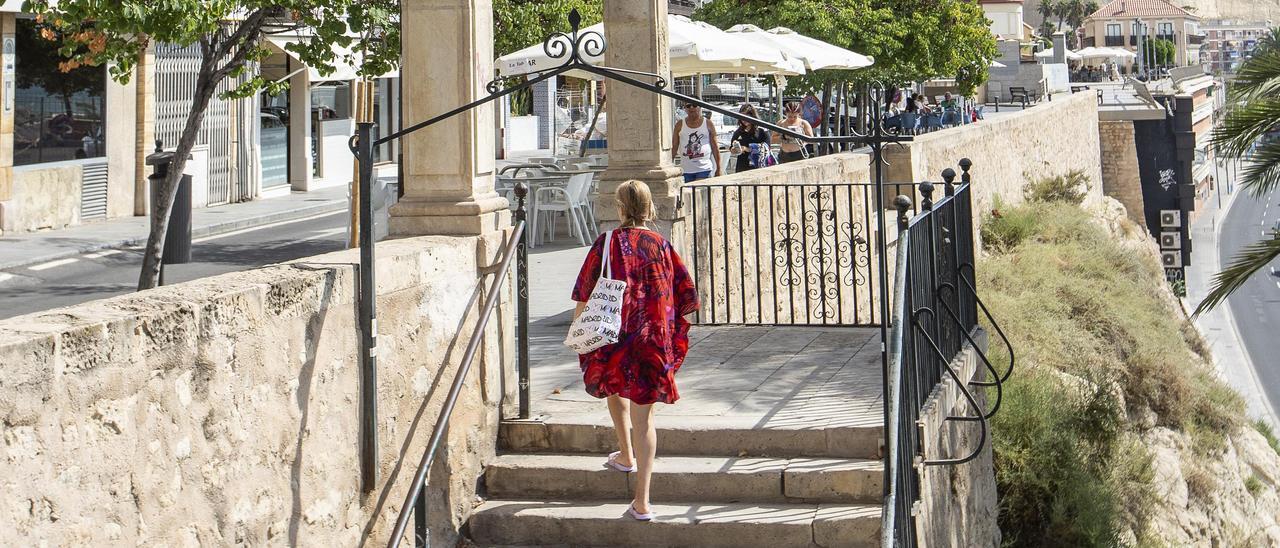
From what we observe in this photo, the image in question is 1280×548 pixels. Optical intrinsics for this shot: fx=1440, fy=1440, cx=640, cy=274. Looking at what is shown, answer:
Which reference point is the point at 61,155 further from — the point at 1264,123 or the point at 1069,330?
the point at 1264,123

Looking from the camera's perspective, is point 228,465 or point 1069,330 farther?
point 1069,330

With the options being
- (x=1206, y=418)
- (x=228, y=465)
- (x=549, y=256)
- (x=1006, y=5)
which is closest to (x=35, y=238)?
(x=549, y=256)

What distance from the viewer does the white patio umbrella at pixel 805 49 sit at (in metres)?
16.3

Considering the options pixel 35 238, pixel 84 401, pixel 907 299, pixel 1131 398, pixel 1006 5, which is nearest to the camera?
pixel 84 401

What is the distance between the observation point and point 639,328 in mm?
5867

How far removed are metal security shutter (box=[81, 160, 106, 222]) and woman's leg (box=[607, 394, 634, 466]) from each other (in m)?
15.6

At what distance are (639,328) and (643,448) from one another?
1.63ft

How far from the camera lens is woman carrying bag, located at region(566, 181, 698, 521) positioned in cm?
578

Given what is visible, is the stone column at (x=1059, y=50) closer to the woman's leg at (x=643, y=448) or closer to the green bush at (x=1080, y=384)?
the green bush at (x=1080, y=384)

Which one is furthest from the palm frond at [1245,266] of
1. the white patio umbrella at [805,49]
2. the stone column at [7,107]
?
the stone column at [7,107]

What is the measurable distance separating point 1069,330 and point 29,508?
464 inches

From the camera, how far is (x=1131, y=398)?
13133 millimetres

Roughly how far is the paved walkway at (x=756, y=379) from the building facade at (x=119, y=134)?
29.6 ft

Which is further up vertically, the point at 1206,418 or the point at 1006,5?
the point at 1006,5
